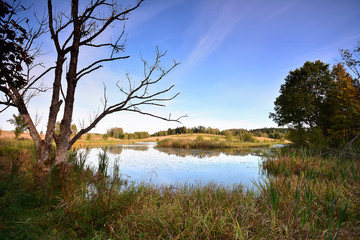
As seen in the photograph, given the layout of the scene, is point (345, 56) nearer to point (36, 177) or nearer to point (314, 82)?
point (314, 82)

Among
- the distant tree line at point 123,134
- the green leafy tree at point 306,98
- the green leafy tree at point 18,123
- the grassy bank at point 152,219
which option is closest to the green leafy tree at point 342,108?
the green leafy tree at point 306,98

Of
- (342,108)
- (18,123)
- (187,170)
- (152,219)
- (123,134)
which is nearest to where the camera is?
(152,219)

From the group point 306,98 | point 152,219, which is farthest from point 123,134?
point 152,219

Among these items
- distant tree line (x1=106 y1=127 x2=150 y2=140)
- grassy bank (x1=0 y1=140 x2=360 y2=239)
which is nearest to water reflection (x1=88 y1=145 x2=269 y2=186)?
grassy bank (x1=0 y1=140 x2=360 y2=239)

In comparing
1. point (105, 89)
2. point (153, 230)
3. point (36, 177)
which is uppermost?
point (105, 89)

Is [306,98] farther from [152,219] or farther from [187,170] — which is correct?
[152,219]

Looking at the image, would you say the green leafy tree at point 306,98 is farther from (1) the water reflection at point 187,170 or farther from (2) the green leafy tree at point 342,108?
(1) the water reflection at point 187,170

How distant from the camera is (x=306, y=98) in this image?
14906mm

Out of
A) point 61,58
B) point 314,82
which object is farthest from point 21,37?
point 314,82

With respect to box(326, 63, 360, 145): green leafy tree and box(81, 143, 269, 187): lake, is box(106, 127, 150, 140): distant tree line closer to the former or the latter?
box(81, 143, 269, 187): lake

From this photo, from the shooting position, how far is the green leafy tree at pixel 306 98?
1507cm

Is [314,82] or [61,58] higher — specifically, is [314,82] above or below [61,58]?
above

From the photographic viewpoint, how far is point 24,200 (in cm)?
343

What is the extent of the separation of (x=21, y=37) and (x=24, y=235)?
11.7 ft
